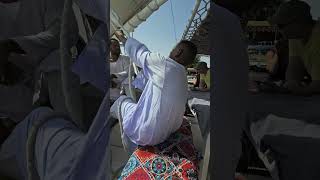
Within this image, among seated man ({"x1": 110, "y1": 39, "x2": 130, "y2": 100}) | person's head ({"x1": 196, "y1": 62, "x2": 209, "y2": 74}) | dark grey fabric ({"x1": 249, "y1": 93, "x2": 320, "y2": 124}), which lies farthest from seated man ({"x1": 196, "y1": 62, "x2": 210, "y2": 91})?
seated man ({"x1": 110, "y1": 39, "x2": 130, "y2": 100})

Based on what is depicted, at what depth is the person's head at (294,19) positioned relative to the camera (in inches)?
37.6

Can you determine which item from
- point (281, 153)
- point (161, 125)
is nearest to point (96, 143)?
point (281, 153)

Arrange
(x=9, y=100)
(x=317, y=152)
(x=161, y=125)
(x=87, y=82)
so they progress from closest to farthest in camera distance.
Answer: (x=317, y=152) → (x=87, y=82) → (x=9, y=100) → (x=161, y=125)

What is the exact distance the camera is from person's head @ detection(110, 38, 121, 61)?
119cm

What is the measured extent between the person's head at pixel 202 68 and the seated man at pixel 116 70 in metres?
0.24

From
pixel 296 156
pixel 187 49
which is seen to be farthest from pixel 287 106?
pixel 187 49

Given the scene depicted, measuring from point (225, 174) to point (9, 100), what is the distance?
661 millimetres

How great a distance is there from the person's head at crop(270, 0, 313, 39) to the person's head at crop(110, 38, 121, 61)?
0.47 m

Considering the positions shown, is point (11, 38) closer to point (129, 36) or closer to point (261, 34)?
point (129, 36)

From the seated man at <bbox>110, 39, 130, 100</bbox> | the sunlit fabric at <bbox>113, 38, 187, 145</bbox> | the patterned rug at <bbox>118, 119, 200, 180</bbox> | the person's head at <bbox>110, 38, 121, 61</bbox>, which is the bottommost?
the patterned rug at <bbox>118, 119, 200, 180</bbox>

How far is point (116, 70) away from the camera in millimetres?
1243

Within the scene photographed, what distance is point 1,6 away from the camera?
1.16 metres

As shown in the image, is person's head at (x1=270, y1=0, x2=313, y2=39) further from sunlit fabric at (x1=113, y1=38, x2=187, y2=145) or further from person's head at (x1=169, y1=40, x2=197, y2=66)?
sunlit fabric at (x1=113, y1=38, x2=187, y2=145)

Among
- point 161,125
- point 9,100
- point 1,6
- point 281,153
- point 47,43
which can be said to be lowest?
point 161,125
